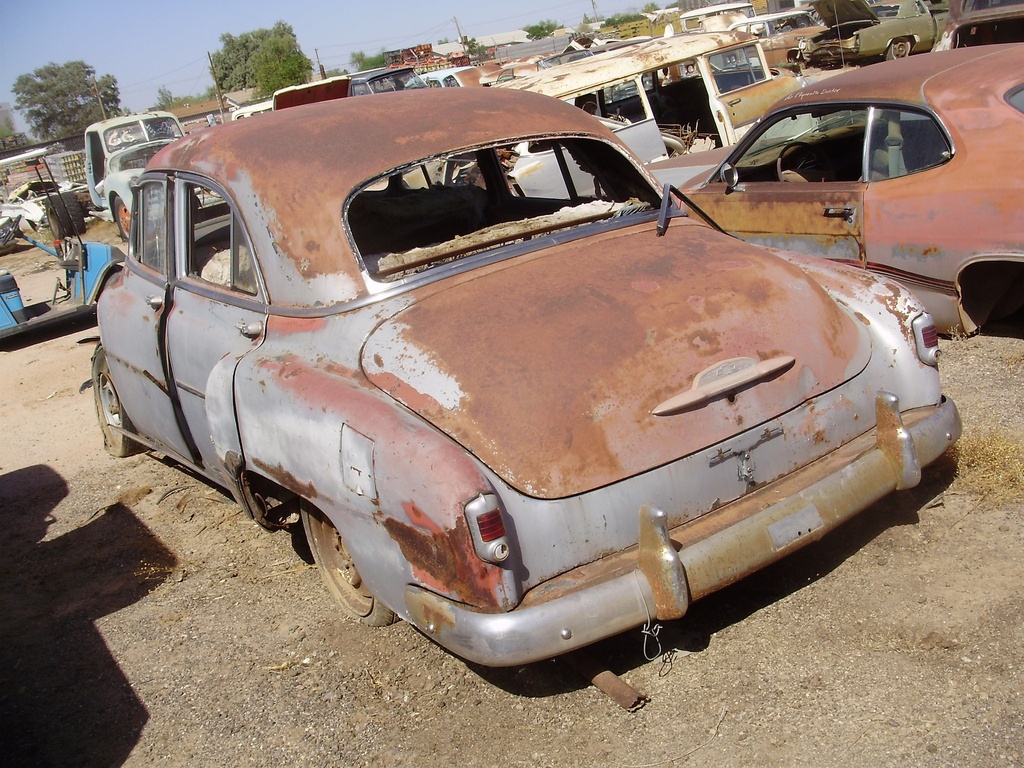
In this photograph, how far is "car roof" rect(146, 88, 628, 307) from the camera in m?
3.51

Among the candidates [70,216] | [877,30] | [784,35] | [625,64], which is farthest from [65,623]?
[784,35]

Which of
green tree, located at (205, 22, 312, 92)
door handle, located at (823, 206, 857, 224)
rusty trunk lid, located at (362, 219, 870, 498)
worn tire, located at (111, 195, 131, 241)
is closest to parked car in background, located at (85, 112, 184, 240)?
worn tire, located at (111, 195, 131, 241)

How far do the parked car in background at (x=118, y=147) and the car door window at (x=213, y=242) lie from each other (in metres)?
11.5

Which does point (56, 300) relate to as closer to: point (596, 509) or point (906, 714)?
point (596, 509)

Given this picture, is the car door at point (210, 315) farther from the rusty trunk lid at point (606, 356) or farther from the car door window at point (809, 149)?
the car door window at point (809, 149)

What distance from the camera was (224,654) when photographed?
11.8 ft

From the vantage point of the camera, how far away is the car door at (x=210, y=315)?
361 cm

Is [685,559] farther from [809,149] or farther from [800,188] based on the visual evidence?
[809,149]

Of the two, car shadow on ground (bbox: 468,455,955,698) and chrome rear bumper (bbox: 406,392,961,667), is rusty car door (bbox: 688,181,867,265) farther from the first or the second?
chrome rear bumper (bbox: 406,392,961,667)

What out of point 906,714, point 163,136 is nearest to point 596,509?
point 906,714

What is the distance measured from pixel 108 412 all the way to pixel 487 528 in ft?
13.7

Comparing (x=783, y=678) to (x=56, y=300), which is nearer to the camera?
(x=783, y=678)

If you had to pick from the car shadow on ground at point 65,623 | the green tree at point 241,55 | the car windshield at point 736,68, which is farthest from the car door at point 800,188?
the green tree at point 241,55

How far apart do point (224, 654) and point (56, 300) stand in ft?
26.1
